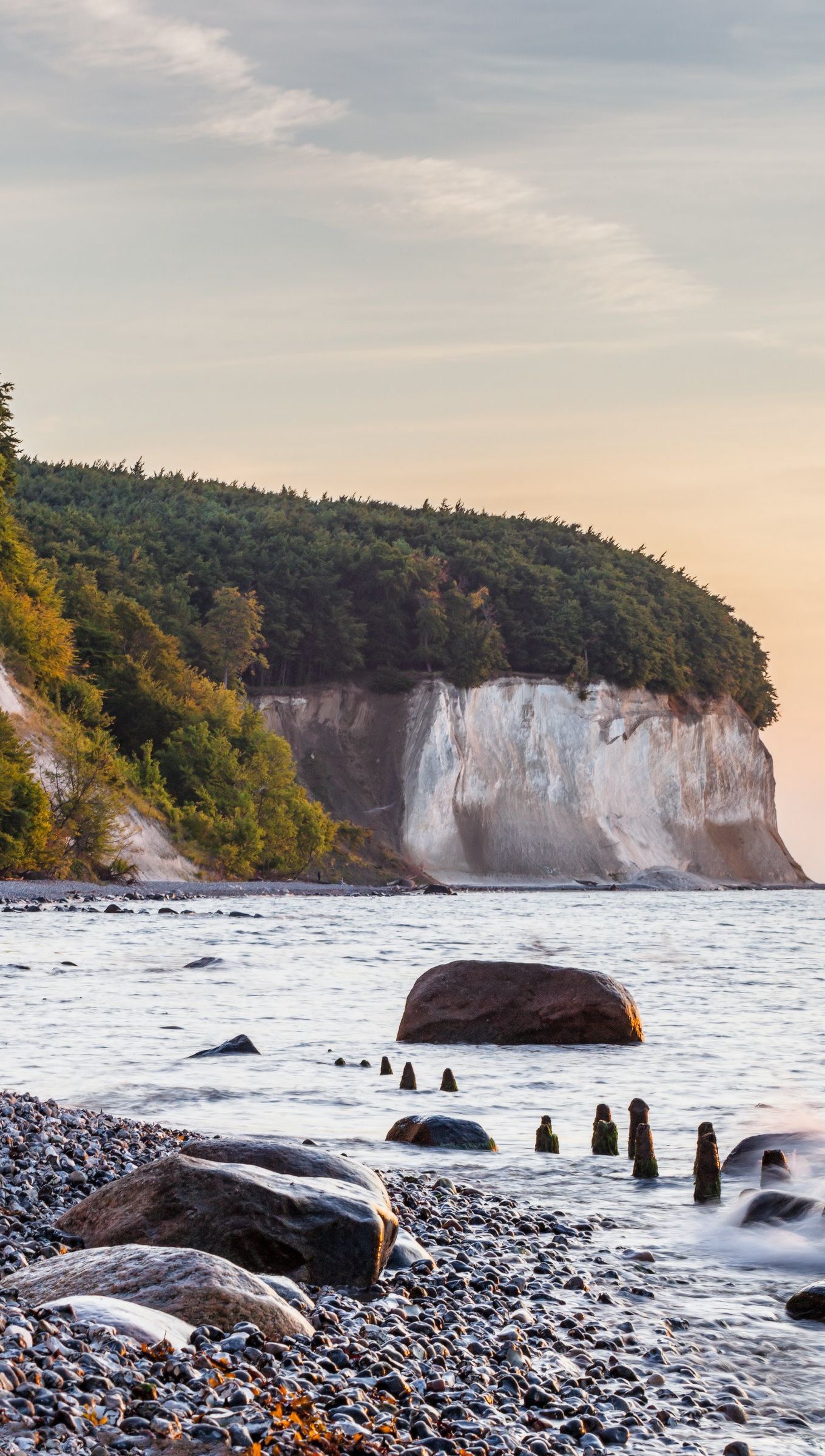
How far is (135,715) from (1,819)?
24.8m

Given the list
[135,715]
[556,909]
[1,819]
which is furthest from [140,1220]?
[135,715]

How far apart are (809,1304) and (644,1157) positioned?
3218 millimetres

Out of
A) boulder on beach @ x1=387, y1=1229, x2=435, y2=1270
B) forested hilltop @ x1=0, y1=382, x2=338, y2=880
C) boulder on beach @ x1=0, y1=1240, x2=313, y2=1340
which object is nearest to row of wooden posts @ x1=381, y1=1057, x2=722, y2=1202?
boulder on beach @ x1=387, y1=1229, x2=435, y2=1270

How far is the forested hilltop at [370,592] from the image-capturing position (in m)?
103

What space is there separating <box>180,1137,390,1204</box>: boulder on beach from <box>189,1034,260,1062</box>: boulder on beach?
830 centimetres

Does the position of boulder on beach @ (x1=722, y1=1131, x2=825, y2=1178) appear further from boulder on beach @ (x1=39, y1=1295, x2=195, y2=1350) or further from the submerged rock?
boulder on beach @ (x1=39, y1=1295, x2=195, y2=1350)

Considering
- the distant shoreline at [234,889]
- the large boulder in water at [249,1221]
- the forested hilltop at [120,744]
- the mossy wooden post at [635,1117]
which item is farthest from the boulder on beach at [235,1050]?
the forested hilltop at [120,744]

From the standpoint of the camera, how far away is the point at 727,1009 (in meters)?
24.0

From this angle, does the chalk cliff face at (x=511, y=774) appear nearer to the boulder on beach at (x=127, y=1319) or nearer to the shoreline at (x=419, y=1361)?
the shoreline at (x=419, y=1361)

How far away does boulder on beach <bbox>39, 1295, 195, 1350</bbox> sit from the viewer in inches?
202

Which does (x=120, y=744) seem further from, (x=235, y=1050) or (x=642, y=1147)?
(x=642, y=1147)

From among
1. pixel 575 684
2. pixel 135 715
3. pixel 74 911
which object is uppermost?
pixel 575 684

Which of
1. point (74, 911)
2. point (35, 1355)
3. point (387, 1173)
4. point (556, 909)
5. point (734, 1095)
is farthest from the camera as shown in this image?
point (556, 909)

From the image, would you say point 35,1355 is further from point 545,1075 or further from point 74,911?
point 74,911
